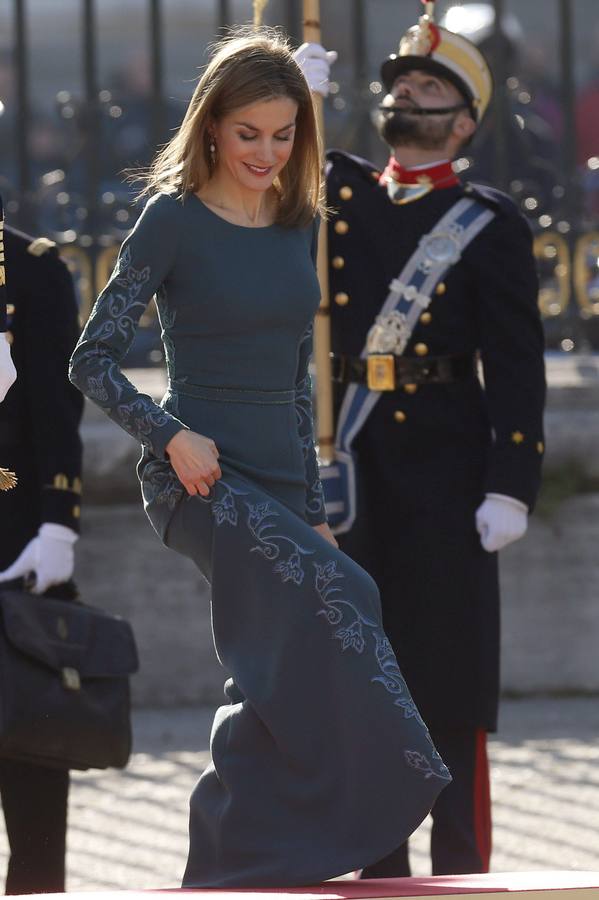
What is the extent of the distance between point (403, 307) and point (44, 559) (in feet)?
2.88

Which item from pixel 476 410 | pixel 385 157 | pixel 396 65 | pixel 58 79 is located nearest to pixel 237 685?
pixel 476 410

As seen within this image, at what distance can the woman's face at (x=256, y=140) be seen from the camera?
3516 millimetres

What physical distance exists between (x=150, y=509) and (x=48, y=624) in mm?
639

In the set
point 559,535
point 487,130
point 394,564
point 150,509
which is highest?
point 487,130

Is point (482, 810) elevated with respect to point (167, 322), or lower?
lower

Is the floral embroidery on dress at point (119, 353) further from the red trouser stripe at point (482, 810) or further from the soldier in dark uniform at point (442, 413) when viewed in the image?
the red trouser stripe at point (482, 810)

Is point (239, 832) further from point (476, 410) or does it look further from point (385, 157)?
point (385, 157)

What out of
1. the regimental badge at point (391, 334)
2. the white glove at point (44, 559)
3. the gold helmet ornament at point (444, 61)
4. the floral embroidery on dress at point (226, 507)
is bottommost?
the white glove at point (44, 559)

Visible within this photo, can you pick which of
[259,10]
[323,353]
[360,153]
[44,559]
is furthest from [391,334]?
[360,153]

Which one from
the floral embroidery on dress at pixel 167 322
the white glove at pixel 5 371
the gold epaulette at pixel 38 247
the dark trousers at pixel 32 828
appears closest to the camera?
the white glove at pixel 5 371

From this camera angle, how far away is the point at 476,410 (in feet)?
14.5

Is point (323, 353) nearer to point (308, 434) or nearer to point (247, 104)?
point (308, 434)

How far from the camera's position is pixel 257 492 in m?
3.50

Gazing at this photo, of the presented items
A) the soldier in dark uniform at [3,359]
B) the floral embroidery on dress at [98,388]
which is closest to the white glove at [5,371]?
the soldier in dark uniform at [3,359]
